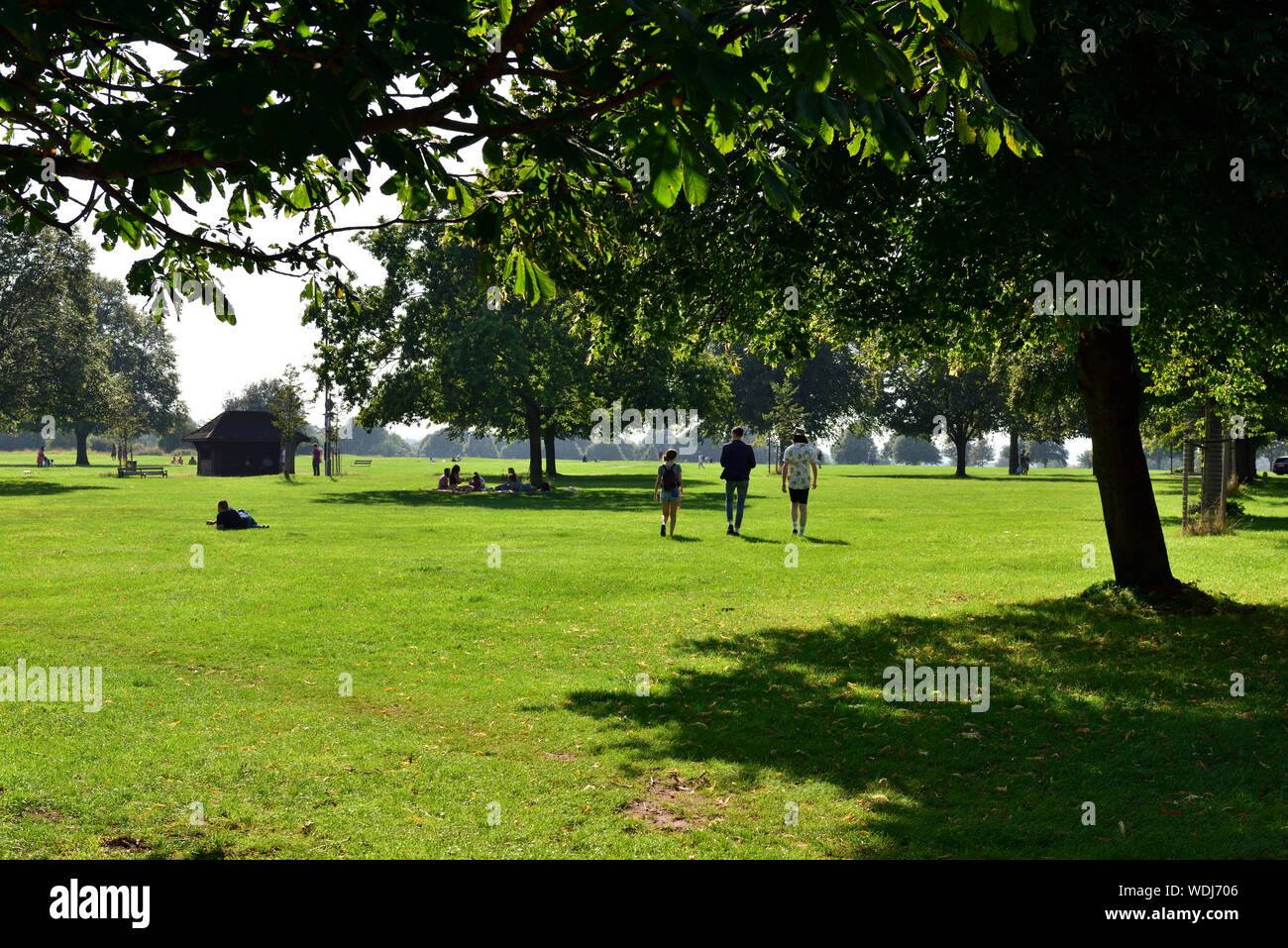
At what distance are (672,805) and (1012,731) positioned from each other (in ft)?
10.2

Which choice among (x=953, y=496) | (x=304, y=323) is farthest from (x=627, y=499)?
(x=304, y=323)

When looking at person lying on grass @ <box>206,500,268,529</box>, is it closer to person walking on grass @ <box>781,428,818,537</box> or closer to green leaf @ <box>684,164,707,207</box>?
person walking on grass @ <box>781,428,818,537</box>

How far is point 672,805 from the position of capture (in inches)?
229

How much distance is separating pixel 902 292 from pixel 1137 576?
4.95 m

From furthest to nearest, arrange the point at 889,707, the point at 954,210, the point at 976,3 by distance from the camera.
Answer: the point at 954,210
the point at 889,707
the point at 976,3

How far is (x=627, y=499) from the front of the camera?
3559 cm

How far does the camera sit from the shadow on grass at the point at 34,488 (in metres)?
36.2

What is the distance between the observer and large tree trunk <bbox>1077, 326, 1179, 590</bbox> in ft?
38.8

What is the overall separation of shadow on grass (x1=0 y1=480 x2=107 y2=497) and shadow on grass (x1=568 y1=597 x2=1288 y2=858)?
35.9 metres

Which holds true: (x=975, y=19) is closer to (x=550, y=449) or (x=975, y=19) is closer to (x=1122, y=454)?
(x=1122, y=454)

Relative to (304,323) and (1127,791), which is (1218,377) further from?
(304,323)

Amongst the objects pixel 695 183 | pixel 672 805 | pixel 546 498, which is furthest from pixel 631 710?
pixel 546 498

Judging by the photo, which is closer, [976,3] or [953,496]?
[976,3]
